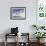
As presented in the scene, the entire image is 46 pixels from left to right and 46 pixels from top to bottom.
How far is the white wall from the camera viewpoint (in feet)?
22.9

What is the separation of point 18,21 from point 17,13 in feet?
1.17

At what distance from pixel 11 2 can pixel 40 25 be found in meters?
1.62

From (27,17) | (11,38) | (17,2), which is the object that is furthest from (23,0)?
(11,38)

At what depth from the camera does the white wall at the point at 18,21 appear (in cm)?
696

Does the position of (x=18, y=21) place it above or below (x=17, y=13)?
below

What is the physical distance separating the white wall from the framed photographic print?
0.13 metres

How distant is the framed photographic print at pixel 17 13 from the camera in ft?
22.9

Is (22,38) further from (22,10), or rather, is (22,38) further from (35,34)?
(22,10)

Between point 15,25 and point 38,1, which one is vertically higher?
point 38,1

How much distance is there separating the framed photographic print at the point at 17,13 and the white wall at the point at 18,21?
0.43 ft

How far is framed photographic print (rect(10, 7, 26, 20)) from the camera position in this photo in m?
6.98

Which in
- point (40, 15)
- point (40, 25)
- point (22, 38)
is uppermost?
point (40, 15)

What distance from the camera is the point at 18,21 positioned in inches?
277

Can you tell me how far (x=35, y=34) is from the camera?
701 centimetres
